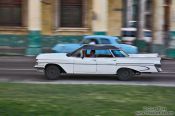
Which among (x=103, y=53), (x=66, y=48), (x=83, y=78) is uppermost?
(x=103, y=53)

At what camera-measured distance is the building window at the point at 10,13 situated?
30.7 meters

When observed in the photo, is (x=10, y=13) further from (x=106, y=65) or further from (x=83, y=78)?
(x=106, y=65)

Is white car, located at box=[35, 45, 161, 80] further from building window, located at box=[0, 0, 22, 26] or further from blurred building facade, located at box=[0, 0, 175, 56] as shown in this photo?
building window, located at box=[0, 0, 22, 26]

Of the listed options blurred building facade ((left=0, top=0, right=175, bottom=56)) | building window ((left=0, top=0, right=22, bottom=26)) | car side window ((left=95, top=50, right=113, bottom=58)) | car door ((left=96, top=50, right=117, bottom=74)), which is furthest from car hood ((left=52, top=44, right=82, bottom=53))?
building window ((left=0, top=0, right=22, bottom=26))

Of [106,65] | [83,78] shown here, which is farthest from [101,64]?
[83,78]

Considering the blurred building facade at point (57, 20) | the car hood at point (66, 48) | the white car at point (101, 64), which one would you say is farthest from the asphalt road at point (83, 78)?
the blurred building facade at point (57, 20)

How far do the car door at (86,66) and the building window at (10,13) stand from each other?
13.9 meters

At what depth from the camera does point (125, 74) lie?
58.1 feet

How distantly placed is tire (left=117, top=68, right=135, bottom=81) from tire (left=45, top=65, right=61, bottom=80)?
226 cm

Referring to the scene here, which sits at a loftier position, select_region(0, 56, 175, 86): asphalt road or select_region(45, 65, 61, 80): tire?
select_region(45, 65, 61, 80): tire

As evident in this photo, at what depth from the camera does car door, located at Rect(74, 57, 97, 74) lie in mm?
17750

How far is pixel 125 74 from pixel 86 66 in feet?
4.81

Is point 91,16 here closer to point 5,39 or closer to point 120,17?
point 120,17

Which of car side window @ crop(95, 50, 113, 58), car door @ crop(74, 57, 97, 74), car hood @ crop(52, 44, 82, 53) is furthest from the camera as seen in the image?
car hood @ crop(52, 44, 82, 53)
